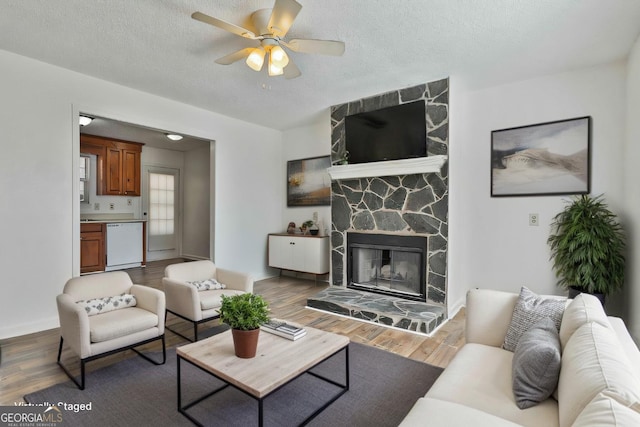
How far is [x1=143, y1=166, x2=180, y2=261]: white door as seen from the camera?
→ 23.5 feet

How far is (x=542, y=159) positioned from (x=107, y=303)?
4.40 meters

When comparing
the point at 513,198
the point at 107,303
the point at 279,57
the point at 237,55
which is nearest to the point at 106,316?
the point at 107,303

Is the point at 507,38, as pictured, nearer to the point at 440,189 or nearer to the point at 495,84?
the point at 495,84

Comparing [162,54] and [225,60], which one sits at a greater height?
[162,54]

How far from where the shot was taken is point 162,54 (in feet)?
9.74

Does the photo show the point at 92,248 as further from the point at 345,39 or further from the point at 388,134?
the point at 345,39

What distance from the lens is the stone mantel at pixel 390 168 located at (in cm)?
352

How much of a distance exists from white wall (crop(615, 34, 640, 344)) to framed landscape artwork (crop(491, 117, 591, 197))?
1.20 feet

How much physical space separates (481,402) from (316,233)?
3893 millimetres

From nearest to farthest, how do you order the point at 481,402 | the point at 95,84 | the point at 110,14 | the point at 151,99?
the point at 481,402 < the point at 110,14 < the point at 95,84 < the point at 151,99

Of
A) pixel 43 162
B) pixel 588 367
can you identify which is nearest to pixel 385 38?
pixel 588 367

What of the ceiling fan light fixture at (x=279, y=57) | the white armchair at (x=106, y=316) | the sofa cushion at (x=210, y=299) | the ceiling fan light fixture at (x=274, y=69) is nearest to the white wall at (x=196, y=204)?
the sofa cushion at (x=210, y=299)

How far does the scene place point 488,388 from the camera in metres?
1.48

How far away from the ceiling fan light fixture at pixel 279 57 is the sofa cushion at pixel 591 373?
8.17 ft
